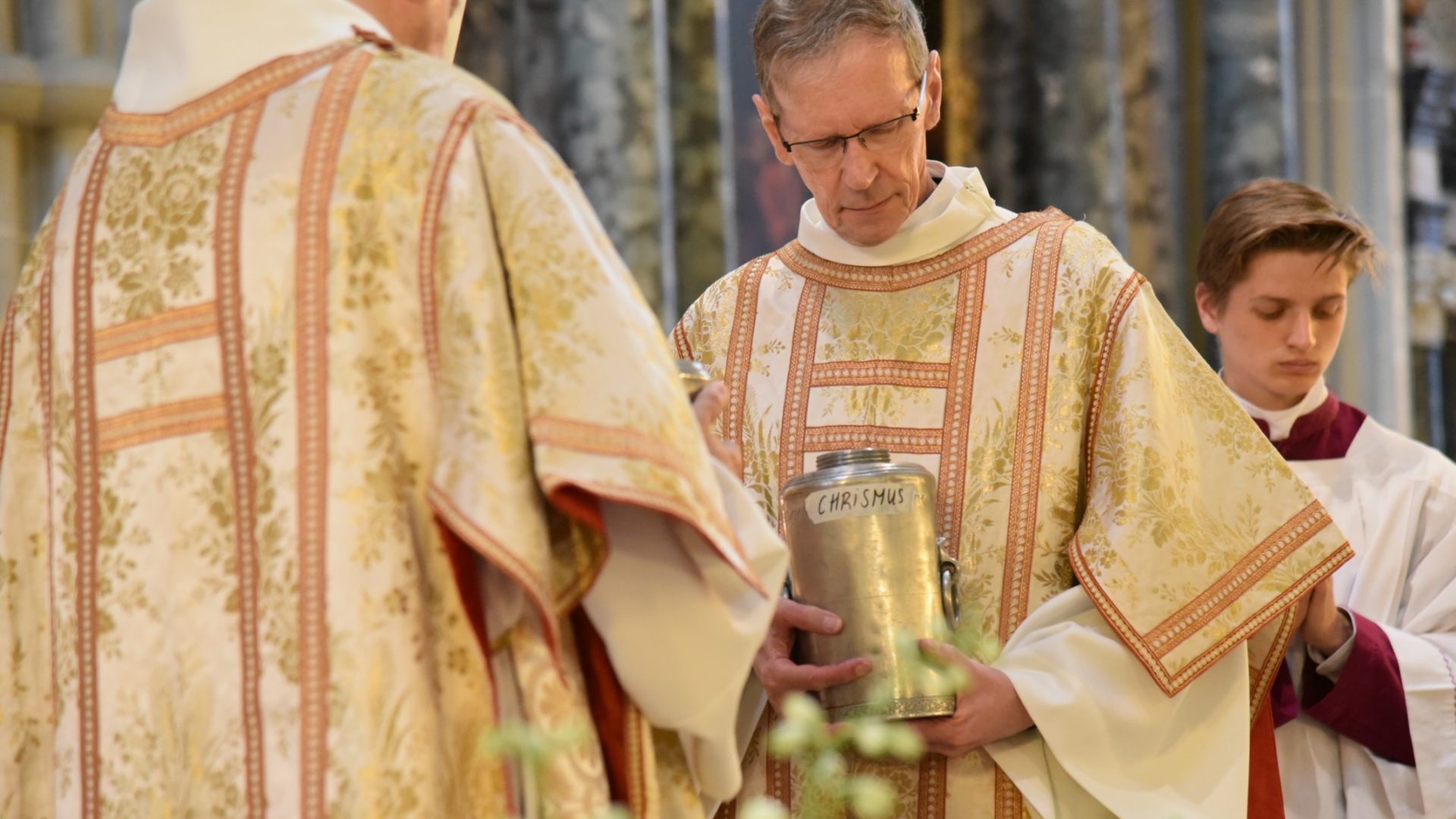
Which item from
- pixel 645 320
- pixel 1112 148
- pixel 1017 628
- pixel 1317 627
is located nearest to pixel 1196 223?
pixel 1112 148

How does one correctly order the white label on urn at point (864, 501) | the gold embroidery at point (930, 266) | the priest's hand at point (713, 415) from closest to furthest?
the priest's hand at point (713, 415), the white label on urn at point (864, 501), the gold embroidery at point (930, 266)

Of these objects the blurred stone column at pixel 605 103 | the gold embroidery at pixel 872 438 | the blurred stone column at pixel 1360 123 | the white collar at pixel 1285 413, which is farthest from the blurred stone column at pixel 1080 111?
the gold embroidery at pixel 872 438

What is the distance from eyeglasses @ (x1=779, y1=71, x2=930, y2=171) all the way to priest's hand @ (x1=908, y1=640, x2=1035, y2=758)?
2.65 feet

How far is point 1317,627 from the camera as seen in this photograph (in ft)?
10.2

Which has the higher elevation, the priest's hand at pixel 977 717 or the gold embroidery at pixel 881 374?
the gold embroidery at pixel 881 374

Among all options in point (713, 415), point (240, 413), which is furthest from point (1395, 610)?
point (240, 413)

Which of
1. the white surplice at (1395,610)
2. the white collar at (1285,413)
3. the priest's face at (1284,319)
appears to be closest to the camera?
the white surplice at (1395,610)

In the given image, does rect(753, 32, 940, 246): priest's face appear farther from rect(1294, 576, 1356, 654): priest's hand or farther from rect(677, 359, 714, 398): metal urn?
rect(1294, 576, 1356, 654): priest's hand

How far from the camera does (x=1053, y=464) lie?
2.71m

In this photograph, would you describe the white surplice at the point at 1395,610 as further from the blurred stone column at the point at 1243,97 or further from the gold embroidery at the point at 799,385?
the blurred stone column at the point at 1243,97

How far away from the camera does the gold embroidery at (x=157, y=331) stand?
6.36 feet

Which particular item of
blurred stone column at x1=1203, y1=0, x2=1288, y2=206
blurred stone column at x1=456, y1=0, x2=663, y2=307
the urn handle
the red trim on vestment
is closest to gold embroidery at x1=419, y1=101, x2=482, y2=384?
the urn handle

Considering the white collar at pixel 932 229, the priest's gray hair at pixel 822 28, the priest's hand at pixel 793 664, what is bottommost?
the priest's hand at pixel 793 664

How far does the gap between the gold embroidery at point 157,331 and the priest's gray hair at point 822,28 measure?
118cm
